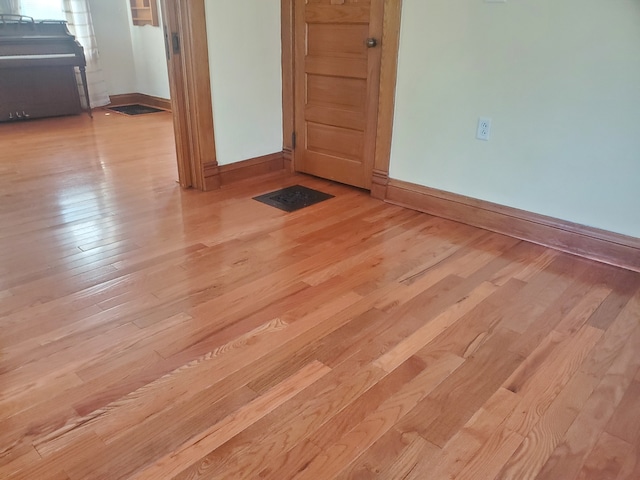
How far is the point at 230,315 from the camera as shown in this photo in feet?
5.87

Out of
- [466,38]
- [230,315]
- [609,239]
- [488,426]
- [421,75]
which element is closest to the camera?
[488,426]

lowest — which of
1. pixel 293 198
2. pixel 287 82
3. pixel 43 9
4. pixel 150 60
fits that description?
pixel 293 198

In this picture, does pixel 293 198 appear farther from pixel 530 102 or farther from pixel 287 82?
pixel 530 102

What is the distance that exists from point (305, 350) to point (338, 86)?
6.37 feet

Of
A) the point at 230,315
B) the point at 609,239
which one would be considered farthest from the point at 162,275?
the point at 609,239

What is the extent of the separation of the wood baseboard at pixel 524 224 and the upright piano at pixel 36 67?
13.0 feet

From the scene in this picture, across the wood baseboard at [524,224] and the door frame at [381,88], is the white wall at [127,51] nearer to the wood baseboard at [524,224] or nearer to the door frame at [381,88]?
the door frame at [381,88]

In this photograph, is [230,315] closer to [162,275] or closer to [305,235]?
[162,275]

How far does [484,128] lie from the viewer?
96.9 inches

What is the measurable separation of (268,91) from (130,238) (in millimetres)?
1428

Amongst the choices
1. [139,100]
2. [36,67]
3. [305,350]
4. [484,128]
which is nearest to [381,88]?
[484,128]

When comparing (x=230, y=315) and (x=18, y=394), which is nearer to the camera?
(x=18, y=394)

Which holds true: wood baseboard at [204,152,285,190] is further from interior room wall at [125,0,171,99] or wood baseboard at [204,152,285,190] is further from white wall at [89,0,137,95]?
white wall at [89,0,137,95]

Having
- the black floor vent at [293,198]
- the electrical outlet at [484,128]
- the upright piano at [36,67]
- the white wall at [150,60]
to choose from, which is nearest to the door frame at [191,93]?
the black floor vent at [293,198]
